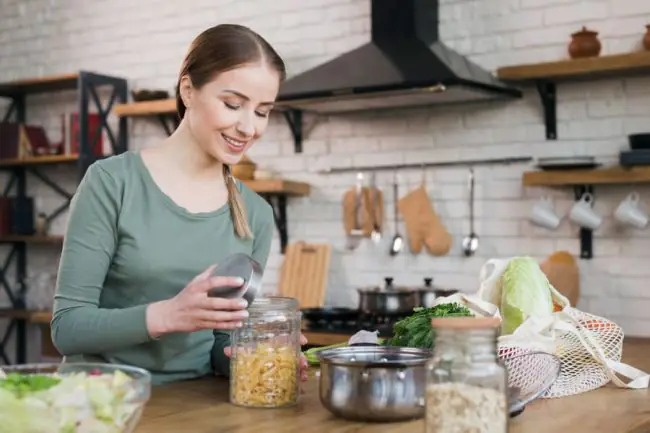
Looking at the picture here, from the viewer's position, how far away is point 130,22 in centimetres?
589

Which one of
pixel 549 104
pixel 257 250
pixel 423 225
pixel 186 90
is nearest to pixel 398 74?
pixel 549 104

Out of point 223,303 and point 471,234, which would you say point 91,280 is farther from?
point 471,234

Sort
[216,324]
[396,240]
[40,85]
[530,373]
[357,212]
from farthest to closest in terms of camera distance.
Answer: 1. [40,85]
2. [357,212]
3. [396,240]
4. [530,373]
5. [216,324]

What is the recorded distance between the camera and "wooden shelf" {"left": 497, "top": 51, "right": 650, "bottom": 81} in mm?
3938

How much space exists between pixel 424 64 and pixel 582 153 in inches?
32.8

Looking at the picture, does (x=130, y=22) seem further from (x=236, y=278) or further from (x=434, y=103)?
(x=236, y=278)

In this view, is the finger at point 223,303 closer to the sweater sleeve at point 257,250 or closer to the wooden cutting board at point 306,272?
the sweater sleeve at point 257,250

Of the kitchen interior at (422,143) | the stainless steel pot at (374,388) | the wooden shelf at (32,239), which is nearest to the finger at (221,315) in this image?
the stainless steel pot at (374,388)

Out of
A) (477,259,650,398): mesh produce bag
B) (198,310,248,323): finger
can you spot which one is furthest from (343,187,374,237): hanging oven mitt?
(198,310,248,323): finger

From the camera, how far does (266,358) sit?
186 centimetres

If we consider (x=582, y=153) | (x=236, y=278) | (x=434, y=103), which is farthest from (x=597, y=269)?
→ (x=236, y=278)

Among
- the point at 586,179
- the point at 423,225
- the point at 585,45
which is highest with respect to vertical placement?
the point at 585,45

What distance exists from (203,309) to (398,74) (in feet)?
8.51

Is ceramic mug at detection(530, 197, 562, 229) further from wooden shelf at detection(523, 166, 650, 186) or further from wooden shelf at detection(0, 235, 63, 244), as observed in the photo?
wooden shelf at detection(0, 235, 63, 244)
